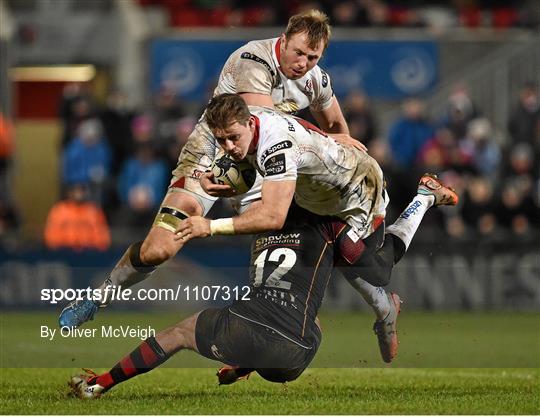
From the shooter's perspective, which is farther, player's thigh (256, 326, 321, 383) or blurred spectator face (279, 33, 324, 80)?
blurred spectator face (279, 33, 324, 80)

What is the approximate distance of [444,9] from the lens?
26.1 metres

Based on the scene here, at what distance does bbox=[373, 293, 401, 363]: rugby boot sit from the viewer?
11.7 metres

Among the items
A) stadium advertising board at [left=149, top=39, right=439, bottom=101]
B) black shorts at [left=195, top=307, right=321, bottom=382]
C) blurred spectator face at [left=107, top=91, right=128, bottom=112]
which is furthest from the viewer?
stadium advertising board at [left=149, top=39, right=439, bottom=101]

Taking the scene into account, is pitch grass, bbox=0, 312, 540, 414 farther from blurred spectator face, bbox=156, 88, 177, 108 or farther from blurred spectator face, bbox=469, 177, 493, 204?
blurred spectator face, bbox=156, 88, 177, 108

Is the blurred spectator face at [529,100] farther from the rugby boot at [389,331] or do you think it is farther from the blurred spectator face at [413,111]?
the rugby boot at [389,331]

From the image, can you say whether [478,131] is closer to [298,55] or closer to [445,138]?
[445,138]

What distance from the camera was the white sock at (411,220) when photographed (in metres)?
11.8

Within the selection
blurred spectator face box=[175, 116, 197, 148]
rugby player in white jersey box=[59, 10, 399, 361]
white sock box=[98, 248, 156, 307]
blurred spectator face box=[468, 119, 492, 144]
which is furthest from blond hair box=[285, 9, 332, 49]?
blurred spectator face box=[468, 119, 492, 144]

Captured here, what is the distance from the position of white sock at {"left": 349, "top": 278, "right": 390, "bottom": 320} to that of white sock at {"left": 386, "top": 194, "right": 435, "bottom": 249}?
20.2 inches

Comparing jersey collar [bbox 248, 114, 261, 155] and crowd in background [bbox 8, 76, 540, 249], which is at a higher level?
jersey collar [bbox 248, 114, 261, 155]

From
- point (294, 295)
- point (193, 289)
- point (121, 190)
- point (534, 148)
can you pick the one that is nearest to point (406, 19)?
point (534, 148)

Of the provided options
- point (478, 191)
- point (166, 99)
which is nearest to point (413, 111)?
point (478, 191)

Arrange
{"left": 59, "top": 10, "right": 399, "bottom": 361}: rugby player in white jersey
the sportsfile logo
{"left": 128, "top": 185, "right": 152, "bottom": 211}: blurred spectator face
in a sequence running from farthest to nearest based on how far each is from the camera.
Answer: {"left": 128, "top": 185, "right": 152, "bottom": 211}: blurred spectator face, the sportsfile logo, {"left": 59, "top": 10, "right": 399, "bottom": 361}: rugby player in white jersey

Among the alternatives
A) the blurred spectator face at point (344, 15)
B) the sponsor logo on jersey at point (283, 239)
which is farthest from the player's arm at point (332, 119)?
the blurred spectator face at point (344, 15)
